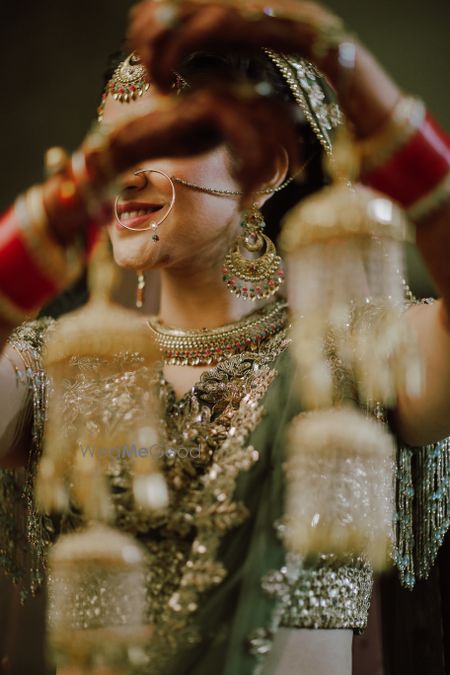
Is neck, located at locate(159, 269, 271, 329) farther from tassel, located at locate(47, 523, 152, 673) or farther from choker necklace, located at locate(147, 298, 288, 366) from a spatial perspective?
tassel, located at locate(47, 523, 152, 673)

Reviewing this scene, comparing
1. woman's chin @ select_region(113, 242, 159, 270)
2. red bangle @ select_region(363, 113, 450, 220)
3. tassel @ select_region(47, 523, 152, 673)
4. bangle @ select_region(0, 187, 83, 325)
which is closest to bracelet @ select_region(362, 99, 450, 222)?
red bangle @ select_region(363, 113, 450, 220)

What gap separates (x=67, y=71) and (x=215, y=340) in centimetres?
54

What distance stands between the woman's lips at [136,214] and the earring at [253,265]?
14 cm

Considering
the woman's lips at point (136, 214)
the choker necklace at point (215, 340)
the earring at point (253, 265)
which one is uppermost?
the woman's lips at point (136, 214)

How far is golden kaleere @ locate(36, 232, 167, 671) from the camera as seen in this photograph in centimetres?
88

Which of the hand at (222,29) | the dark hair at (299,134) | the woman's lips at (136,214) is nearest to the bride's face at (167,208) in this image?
the woman's lips at (136,214)

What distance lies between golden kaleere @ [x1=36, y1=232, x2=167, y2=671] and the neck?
0.12 m

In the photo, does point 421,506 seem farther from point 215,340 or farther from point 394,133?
point 394,133

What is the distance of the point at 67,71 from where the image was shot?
130cm

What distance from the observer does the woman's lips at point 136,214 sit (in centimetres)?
101

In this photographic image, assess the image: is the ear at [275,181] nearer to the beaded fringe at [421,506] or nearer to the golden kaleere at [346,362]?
the golden kaleere at [346,362]

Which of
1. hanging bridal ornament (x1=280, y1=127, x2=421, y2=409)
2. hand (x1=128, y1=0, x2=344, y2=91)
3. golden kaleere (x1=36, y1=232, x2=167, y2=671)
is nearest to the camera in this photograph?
hand (x1=128, y1=0, x2=344, y2=91)

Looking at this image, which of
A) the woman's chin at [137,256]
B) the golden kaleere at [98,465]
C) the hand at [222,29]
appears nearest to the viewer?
the hand at [222,29]

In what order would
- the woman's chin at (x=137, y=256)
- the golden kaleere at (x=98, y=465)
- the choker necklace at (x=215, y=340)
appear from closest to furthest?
the golden kaleere at (x=98, y=465) < the woman's chin at (x=137, y=256) < the choker necklace at (x=215, y=340)
